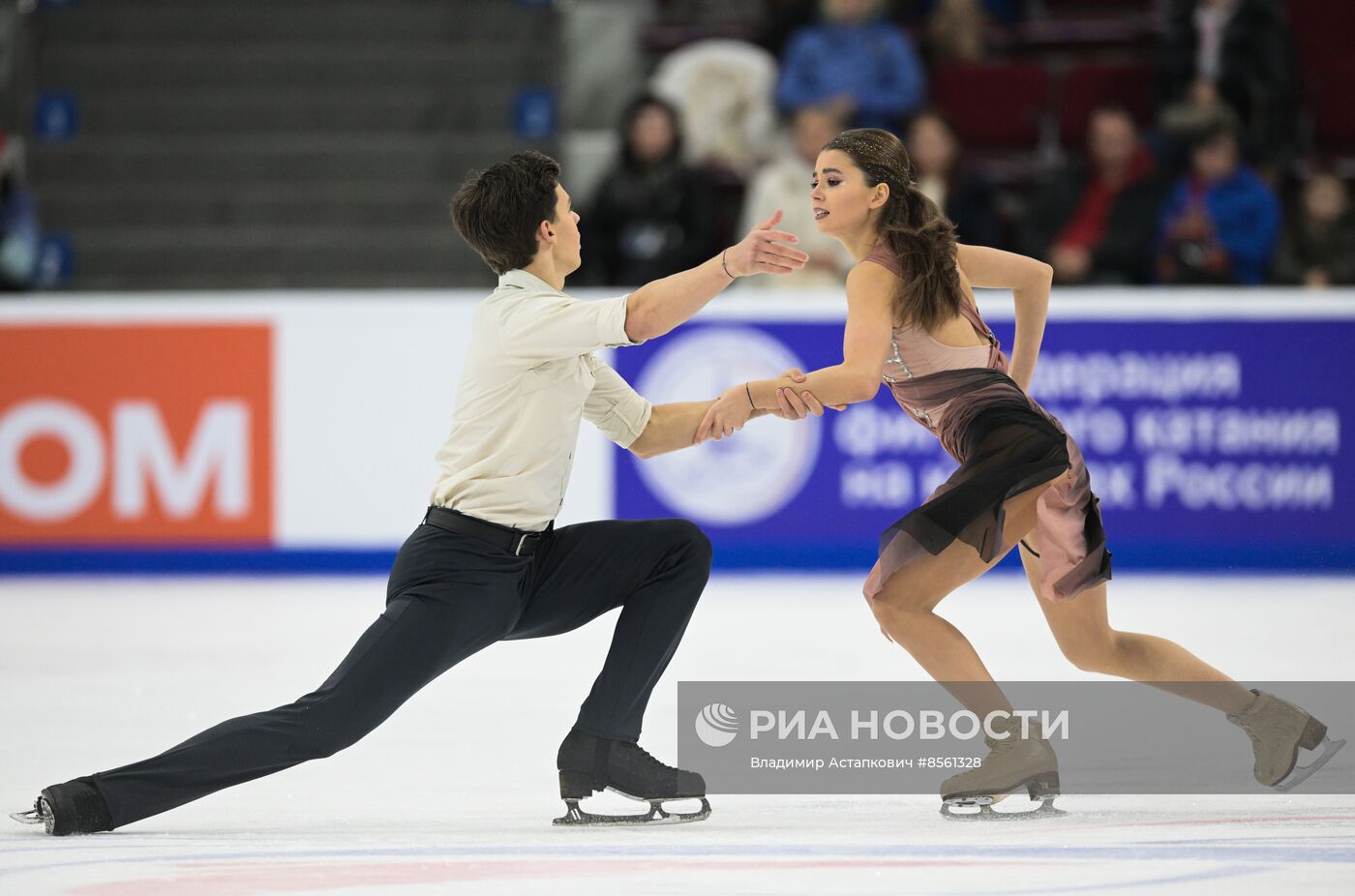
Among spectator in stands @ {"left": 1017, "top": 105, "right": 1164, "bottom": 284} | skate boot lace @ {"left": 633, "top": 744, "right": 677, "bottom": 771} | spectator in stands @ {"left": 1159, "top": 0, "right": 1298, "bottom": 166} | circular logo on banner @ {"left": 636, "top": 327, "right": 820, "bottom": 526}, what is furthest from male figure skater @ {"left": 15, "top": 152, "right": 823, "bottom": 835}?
spectator in stands @ {"left": 1159, "top": 0, "right": 1298, "bottom": 166}

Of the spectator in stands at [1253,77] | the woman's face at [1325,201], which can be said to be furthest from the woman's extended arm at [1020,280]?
the spectator in stands at [1253,77]

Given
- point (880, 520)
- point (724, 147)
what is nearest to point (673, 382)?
point (880, 520)

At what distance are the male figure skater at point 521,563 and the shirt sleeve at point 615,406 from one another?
3.8 inches

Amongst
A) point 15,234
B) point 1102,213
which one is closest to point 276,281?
point 15,234

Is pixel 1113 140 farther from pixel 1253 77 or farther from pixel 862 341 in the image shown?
pixel 862 341

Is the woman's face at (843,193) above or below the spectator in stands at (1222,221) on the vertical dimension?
below

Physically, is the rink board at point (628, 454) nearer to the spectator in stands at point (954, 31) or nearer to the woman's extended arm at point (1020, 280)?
the spectator in stands at point (954, 31)

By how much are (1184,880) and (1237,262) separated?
6.24m

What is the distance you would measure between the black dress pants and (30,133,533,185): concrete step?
284 inches

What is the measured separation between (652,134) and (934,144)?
1.38 metres

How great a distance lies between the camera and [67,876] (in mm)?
3018

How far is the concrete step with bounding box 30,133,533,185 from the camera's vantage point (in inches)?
422

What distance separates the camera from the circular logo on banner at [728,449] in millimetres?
7918

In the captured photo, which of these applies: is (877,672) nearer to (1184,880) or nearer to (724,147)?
(1184,880)
